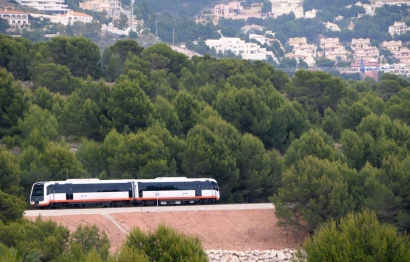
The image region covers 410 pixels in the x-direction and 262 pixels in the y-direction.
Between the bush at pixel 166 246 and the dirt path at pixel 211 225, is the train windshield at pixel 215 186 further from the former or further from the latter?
the bush at pixel 166 246

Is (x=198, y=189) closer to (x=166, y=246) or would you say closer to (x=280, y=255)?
(x=280, y=255)

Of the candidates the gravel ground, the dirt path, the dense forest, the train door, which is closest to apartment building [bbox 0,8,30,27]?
the dense forest

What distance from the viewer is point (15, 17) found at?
6880 inches

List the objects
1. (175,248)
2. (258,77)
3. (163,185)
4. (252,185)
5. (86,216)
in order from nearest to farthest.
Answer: (175,248)
(86,216)
(163,185)
(252,185)
(258,77)

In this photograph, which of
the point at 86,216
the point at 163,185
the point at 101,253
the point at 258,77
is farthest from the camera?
the point at 258,77

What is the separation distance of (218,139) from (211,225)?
1075cm

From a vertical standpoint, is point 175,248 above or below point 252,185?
above

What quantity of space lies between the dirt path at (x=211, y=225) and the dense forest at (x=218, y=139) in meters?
1.09

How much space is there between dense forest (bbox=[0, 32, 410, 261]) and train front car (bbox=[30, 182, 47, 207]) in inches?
40.1

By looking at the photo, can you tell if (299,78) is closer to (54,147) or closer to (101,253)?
(54,147)

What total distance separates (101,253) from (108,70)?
55425 millimetres

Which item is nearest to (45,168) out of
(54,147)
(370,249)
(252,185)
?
(54,147)

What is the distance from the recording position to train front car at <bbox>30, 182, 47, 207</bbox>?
48.0 metres

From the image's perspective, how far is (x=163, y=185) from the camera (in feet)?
165
